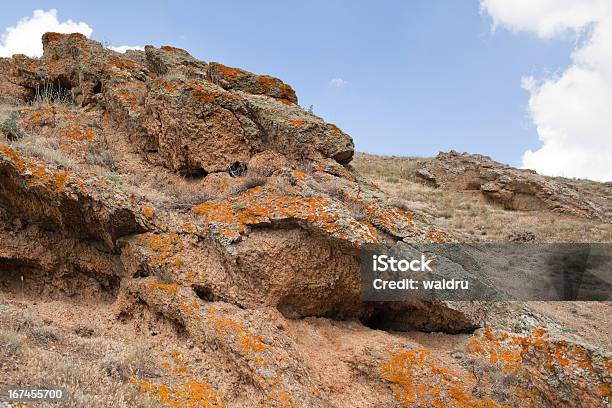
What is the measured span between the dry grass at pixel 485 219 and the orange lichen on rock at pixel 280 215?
310 inches

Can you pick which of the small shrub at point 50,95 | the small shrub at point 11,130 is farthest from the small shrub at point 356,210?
the small shrub at point 50,95

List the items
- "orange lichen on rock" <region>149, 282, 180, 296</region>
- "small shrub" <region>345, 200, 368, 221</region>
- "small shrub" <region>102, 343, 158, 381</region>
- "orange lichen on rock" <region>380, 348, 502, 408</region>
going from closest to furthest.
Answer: "small shrub" <region>102, 343, 158, 381</region> → "orange lichen on rock" <region>380, 348, 502, 408</region> → "orange lichen on rock" <region>149, 282, 180, 296</region> → "small shrub" <region>345, 200, 368, 221</region>

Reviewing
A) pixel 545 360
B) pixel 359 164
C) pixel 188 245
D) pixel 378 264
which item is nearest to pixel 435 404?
pixel 545 360

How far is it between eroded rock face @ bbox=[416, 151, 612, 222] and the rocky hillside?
16.0 m

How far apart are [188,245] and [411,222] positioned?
3341mm

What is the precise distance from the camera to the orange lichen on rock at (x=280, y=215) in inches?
220

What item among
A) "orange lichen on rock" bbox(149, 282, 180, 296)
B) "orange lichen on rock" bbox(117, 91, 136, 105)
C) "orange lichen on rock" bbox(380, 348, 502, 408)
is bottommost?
"orange lichen on rock" bbox(380, 348, 502, 408)

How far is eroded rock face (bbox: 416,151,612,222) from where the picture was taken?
64.8ft

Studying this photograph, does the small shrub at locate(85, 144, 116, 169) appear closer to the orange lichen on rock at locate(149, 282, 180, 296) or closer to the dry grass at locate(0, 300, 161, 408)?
the dry grass at locate(0, 300, 161, 408)

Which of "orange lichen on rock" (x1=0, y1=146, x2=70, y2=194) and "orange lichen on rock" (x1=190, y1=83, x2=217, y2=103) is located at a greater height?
"orange lichen on rock" (x1=190, y1=83, x2=217, y2=103)

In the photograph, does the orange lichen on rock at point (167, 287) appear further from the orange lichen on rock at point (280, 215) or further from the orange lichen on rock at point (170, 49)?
the orange lichen on rock at point (170, 49)

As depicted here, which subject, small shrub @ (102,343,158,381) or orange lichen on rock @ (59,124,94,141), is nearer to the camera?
small shrub @ (102,343,158,381)

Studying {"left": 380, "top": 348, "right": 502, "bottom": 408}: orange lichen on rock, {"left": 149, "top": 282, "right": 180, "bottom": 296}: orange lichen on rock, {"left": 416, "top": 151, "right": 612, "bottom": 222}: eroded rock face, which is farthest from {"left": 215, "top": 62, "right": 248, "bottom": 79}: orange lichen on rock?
{"left": 416, "top": 151, "right": 612, "bottom": 222}: eroded rock face

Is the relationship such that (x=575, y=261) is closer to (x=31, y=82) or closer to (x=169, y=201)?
(x=169, y=201)
